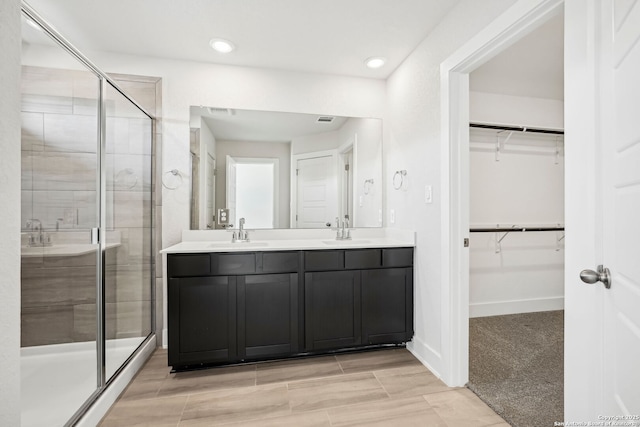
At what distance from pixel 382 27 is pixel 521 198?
242 centimetres

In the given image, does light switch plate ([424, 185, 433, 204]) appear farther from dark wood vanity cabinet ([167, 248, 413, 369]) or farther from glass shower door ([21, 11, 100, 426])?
glass shower door ([21, 11, 100, 426])

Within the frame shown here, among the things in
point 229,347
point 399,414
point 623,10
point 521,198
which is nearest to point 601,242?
point 623,10

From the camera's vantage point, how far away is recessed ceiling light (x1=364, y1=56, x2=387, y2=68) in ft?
8.21

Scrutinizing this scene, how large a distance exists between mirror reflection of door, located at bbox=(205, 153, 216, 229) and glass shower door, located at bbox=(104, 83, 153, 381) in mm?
455

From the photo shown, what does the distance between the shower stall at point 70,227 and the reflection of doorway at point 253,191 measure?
828 mm

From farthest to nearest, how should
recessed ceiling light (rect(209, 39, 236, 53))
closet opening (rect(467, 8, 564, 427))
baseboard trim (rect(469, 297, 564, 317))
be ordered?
baseboard trim (rect(469, 297, 564, 317)) → closet opening (rect(467, 8, 564, 427)) → recessed ceiling light (rect(209, 39, 236, 53))

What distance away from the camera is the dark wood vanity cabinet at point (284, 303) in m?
2.04

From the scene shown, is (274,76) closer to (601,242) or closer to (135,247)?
(135,247)

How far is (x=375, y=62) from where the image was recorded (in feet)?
8.37

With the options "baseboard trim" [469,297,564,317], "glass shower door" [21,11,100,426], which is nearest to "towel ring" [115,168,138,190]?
"glass shower door" [21,11,100,426]

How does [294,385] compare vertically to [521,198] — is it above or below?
below

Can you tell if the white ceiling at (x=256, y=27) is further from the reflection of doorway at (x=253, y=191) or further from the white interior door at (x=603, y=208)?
the white interior door at (x=603, y=208)

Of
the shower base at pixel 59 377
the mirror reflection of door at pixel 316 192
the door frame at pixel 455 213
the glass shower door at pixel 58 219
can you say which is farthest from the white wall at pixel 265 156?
the door frame at pixel 455 213

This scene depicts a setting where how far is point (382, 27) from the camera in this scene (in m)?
2.08
